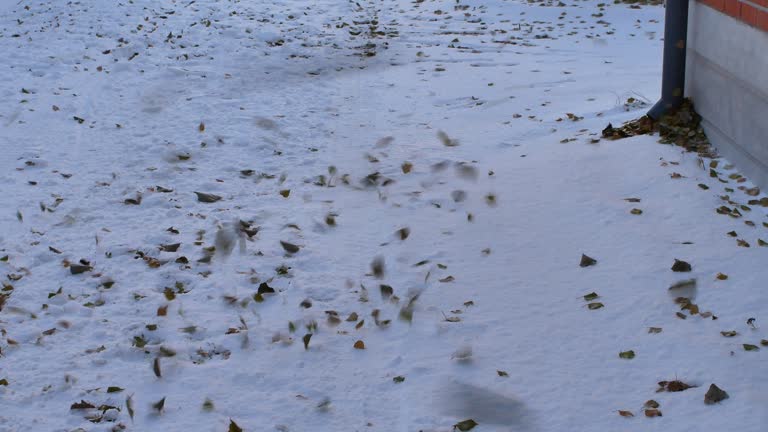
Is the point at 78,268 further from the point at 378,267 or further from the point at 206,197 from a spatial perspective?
the point at 378,267

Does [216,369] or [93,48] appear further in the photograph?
[93,48]

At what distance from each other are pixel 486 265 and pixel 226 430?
1.73 m

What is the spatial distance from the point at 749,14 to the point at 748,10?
27 mm

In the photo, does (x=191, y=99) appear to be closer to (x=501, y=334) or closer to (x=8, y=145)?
(x=8, y=145)

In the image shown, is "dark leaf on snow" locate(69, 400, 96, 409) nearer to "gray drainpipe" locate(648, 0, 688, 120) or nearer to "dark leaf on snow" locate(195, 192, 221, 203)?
"dark leaf on snow" locate(195, 192, 221, 203)

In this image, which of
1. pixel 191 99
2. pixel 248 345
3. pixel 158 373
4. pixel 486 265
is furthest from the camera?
pixel 191 99

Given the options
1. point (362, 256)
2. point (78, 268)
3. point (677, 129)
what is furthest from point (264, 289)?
point (677, 129)

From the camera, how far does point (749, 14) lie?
14.3ft

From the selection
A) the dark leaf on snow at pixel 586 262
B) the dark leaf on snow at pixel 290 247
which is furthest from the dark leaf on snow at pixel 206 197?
the dark leaf on snow at pixel 586 262

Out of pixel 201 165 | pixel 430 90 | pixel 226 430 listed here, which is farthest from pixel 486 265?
pixel 430 90

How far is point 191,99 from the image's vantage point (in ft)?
24.4

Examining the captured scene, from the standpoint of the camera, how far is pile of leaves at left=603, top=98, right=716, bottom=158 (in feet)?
16.5

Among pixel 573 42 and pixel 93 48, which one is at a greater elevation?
pixel 93 48

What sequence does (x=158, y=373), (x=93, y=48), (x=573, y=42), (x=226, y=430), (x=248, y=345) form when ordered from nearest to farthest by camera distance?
1. (x=226, y=430)
2. (x=158, y=373)
3. (x=248, y=345)
4. (x=93, y=48)
5. (x=573, y=42)
